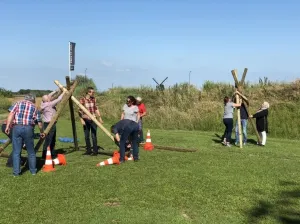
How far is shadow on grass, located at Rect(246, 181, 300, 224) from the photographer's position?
20.0ft

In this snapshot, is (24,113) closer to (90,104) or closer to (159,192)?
(90,104)

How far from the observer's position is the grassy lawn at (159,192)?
6.07m

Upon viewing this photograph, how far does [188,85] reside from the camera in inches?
1214

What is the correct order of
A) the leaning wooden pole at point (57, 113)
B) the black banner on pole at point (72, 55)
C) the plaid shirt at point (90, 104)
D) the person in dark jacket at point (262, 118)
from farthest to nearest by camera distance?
1. the black banner on pole at point (72, 55)
2. the person in dark jacket at point (262, 118)
3. the plaid shirt at point (90, 104)
4. the leaning wooden pole at point (57, 113)

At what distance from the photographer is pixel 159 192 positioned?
7395 mm

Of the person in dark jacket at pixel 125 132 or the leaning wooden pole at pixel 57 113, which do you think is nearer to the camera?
the person in dark jacket at pixel 125 132

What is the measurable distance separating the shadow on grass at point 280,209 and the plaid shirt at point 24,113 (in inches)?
202

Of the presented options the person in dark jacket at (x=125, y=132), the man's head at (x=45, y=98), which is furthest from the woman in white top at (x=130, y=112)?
the man's head at (x=45, y=98)

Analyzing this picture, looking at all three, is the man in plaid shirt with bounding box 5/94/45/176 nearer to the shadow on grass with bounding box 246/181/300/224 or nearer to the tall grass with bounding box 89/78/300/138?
the shadow on grass with bounding box 246/181/300/224

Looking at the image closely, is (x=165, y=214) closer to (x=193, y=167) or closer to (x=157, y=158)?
(x=193, y=167)

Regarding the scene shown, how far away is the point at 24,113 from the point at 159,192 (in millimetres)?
3576

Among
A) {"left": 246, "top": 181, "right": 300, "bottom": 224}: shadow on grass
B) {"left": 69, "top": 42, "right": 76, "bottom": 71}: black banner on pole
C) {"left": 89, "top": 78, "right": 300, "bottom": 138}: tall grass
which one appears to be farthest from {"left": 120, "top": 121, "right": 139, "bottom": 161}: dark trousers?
{"left": 69, "top": 42, "right": 76, "bottom": 71}: black banner on pole

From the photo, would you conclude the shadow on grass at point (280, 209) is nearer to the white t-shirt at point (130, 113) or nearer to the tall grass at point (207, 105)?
the white t-shirt at point (130, 113)

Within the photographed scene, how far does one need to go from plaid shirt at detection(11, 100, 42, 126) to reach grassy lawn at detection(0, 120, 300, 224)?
127 cm
